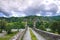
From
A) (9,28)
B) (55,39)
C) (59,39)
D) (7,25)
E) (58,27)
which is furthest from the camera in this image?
(58,27)

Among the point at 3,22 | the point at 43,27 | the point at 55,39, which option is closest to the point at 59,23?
the point at 43,27

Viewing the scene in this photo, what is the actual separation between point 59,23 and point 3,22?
10.3m

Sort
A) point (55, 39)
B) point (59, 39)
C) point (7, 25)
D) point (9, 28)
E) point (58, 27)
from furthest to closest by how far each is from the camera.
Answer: point (58, 27) → point (7, 25) → point (9, 28) → point (55, 39) → point (59, 39)

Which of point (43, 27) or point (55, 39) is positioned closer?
point (55, 39)

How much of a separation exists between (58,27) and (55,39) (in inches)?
757

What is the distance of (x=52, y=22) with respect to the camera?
2708 centimetres

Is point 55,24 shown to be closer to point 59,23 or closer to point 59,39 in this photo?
point 59,23

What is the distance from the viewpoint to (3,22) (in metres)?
19.1

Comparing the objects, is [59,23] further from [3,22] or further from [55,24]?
[3,22]

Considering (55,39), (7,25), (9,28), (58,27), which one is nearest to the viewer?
(55,39)

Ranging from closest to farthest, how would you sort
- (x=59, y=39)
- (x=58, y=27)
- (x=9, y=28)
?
(x=59, y=39)
(x=9, y=28)
(x=58, y=27)

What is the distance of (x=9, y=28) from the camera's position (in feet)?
57.0

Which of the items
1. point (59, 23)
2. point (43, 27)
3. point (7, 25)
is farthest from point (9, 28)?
point (59, 23)

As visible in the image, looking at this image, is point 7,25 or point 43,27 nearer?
point 7,25
